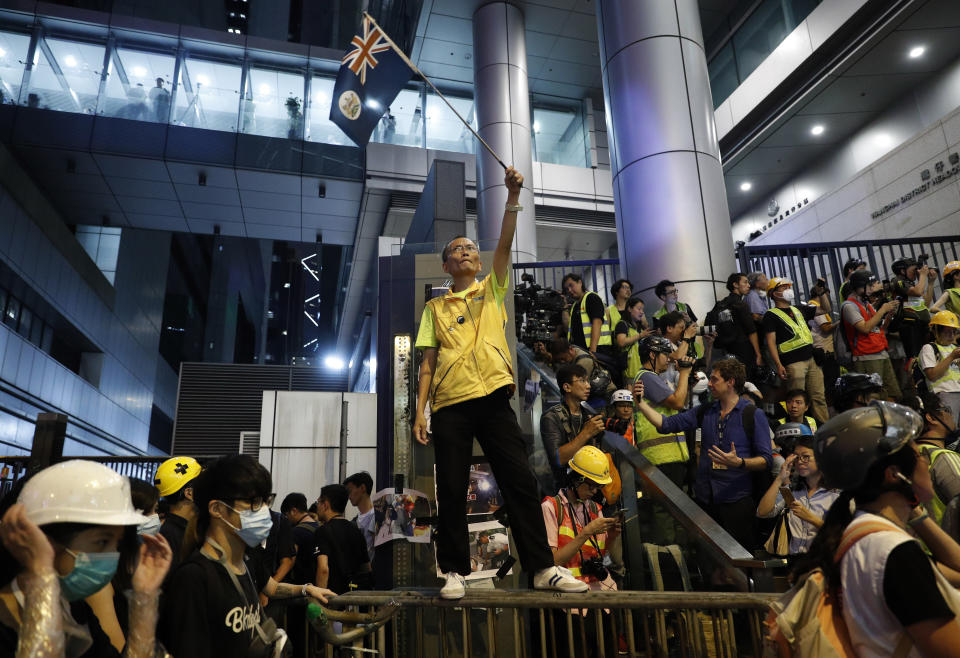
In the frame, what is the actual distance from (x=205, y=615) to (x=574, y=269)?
9943mm

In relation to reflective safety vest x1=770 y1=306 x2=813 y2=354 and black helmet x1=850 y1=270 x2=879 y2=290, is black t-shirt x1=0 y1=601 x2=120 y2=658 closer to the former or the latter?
reflective safety vest x1=770 y1=306 x2=813 y2=354

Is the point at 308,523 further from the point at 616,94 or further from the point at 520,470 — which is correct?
the point at 616,94

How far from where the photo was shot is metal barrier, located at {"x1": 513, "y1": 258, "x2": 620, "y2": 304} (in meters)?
10.7

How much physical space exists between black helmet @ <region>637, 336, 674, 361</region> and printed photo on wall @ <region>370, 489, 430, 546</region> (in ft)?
7.21

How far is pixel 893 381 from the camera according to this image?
20.7 feet

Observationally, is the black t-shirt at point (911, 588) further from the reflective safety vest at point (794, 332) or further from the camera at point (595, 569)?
the reflective safety vest at point (794, 332)

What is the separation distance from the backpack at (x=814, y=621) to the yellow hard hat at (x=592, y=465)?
82.7 inches

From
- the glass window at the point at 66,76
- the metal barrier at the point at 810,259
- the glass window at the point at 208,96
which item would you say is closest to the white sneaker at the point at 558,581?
the metal barrier at the point at 810,259

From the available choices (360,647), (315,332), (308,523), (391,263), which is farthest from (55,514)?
(315,332)

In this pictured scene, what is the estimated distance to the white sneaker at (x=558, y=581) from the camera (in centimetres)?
272

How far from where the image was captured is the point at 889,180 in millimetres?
12883

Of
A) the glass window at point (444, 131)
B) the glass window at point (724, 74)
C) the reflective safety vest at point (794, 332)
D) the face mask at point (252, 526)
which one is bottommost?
the face mask at point (252, 526)

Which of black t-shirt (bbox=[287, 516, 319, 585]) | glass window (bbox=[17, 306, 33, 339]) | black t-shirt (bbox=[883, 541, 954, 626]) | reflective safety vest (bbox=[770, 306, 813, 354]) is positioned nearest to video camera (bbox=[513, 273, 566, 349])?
reflective safety vest (bbox=[770, 306, 813, 354])

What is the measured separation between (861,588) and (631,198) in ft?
25.1
